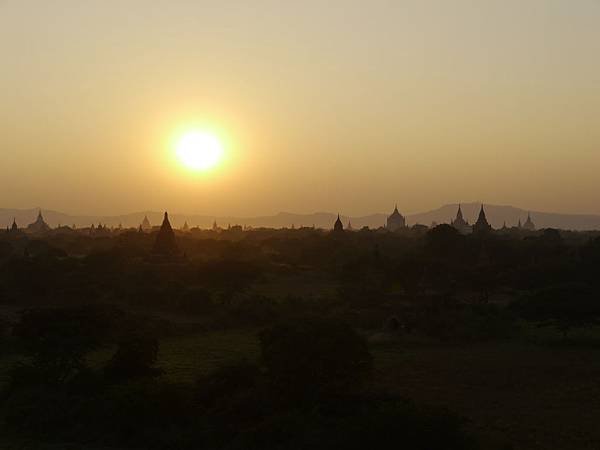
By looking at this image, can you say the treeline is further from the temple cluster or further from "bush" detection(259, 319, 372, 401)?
the temple cluster

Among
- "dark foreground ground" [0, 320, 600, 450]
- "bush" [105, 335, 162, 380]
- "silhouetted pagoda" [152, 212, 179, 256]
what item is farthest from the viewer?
"silhouetted pagoda" [152, 212, 179, 256]

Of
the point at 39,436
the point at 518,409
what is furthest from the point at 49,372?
the point at 518,409

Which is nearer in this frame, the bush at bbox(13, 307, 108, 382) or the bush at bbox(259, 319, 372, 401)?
the bush at bbox(259, 319, 372, 401)

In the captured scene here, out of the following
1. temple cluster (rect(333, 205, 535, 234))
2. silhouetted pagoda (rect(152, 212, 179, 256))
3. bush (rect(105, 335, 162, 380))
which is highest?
temple cluster (rect(333, 205, 535, 234))

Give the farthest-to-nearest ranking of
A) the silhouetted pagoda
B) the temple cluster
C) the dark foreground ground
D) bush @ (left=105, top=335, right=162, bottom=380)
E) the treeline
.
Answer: the temple cluster < the silhouetted pagoda < bush @ (left=105, top=335, right=162, bottom=380) < the dark foreground ground < the treeline

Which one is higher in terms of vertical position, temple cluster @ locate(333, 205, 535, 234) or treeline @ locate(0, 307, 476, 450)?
temple cluster @ locate(333, 205, 535, 234)

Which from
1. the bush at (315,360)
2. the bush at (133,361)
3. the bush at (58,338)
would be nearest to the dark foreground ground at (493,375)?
the bush at (133,361)

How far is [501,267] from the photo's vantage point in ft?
187

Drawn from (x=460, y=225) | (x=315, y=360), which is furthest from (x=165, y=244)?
(x=460, y=225)

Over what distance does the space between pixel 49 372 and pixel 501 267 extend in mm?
42278

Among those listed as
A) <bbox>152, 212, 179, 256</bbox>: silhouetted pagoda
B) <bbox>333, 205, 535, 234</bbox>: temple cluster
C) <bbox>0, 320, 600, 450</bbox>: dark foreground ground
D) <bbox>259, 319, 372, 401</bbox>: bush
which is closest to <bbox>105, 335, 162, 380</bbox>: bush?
<bbox>0, 320, 600, 450</bbox>: dark foreground ground

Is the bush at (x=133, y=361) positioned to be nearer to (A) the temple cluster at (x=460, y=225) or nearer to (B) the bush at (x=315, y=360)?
(B) the bush at (x=315, y=360)

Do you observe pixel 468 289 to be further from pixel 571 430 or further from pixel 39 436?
pixel 39 436

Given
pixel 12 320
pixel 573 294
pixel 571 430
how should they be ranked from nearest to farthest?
1. pixel 571 430
2. pixel 573 294
3. pixel 12 320
